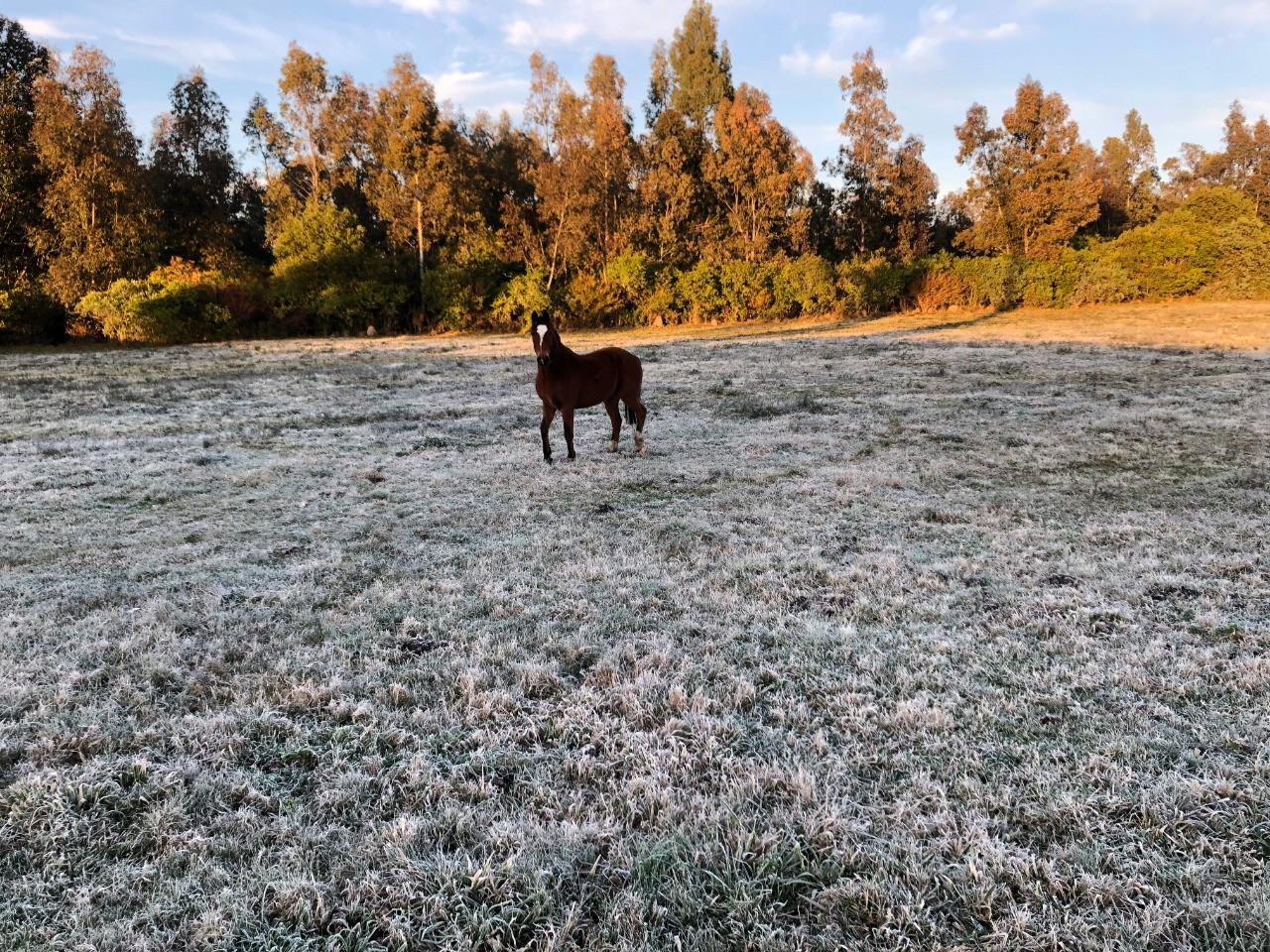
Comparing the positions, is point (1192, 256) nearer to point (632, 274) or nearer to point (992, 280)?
point (992, 280)

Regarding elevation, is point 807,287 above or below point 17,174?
below

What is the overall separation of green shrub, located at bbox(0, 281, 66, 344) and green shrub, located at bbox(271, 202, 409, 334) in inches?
274

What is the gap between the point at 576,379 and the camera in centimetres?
604

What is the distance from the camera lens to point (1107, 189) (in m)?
40.3

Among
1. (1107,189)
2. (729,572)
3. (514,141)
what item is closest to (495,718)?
(729,572)

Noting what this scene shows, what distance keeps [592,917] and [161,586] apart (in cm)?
313

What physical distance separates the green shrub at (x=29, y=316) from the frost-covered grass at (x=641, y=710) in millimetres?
22945

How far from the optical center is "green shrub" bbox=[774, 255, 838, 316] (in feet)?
A: 87.6

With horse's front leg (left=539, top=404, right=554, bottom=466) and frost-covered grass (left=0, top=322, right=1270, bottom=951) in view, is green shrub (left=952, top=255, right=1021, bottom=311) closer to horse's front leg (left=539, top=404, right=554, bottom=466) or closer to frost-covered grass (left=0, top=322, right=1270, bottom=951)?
frost-covered grass (left=0, top=322, right=1270, bottom=951)

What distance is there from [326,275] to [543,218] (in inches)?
351

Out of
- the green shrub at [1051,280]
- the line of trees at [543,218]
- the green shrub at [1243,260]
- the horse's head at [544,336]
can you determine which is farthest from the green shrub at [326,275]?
the green shrub at [1243,260]

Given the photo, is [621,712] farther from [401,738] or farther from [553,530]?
[553,530]

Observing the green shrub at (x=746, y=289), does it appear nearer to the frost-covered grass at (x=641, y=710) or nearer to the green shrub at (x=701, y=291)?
the green shrub at (x=701, y=291)

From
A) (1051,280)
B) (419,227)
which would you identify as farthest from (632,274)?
(1051,280)
